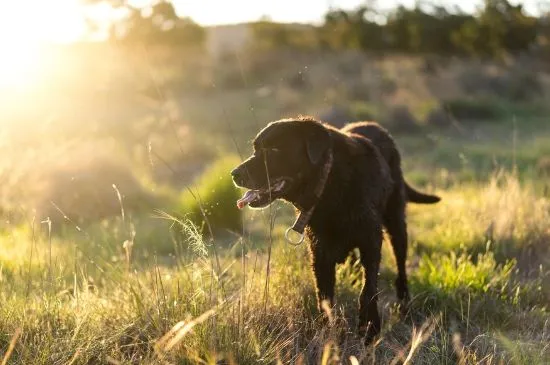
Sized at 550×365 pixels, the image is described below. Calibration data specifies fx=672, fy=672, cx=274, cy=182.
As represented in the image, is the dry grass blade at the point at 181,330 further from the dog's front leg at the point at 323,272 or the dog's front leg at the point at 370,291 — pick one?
the dog's front leg at the point at 370,291

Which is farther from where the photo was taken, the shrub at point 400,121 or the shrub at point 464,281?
the shrub at point 400,121

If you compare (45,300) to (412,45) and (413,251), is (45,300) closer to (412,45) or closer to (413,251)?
(413,251)

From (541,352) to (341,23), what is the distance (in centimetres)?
3878

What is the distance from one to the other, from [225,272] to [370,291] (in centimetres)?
115

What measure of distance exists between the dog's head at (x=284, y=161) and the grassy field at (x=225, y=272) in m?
0.33

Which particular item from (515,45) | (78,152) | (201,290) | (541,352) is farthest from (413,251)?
(515,45)

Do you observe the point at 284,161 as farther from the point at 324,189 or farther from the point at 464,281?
the point at 464,281

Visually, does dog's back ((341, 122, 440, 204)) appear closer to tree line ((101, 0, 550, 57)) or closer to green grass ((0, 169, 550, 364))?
green grass ((0, 169, 550, 364))

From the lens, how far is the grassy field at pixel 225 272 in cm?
353

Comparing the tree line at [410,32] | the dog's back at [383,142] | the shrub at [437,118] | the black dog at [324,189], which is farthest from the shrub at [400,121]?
the black dog at [324,189]

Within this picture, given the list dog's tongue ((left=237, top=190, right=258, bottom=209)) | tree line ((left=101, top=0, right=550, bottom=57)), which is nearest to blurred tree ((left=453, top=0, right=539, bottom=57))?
tree line ((left=101, top=0, right=550, bottom=57))

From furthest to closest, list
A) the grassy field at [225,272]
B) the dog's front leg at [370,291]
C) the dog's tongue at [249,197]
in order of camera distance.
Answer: the dog's front leg at [370,291] → the dog's tongue at [249,197] → the grassy field at [225,272]

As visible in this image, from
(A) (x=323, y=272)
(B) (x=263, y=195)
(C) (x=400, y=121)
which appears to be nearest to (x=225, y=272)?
(A) (x=323, y=272)

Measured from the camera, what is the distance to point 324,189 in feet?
14.1
